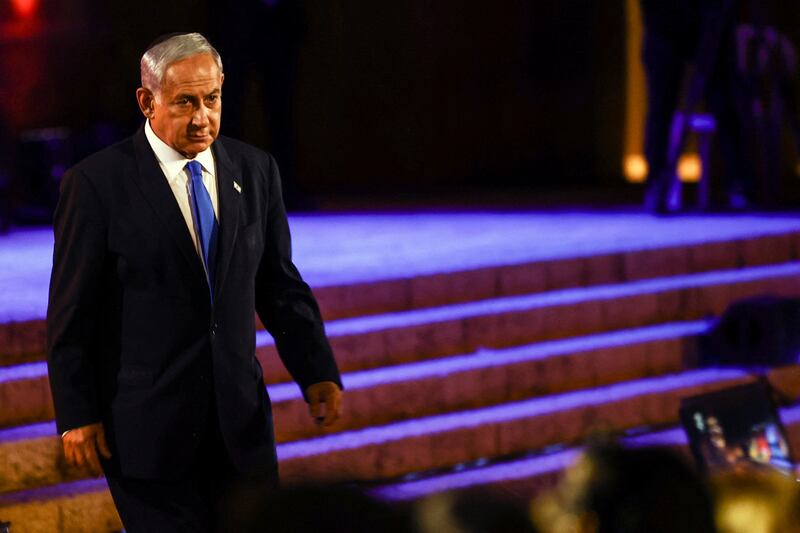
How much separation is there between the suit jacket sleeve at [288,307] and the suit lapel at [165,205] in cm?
24

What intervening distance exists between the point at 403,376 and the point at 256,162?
2.55m

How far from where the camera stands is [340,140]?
32.4ft

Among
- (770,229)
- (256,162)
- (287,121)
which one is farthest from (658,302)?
(256,162)

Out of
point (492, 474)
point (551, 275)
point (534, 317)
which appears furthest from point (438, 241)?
point (492, 474)

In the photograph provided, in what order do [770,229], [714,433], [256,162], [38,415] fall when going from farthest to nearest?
[770,229], [38,415], [714,433], [256,162]

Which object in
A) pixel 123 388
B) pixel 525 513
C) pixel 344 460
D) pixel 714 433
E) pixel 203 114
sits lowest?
pixel 344 460

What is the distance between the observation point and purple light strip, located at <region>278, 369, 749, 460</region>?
16.7 ft

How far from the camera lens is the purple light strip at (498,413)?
5.08m

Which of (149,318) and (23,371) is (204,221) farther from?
(23,371)

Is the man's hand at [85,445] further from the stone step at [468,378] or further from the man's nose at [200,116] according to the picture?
the stone step at [468,378]

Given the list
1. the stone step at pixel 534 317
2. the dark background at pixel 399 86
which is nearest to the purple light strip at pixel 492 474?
the stone step at pixel 534 317

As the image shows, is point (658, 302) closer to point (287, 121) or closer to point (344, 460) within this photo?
point (344, 460)

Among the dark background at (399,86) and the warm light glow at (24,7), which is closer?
the warm light glow at (24,7)

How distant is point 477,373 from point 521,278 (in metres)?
0.77
